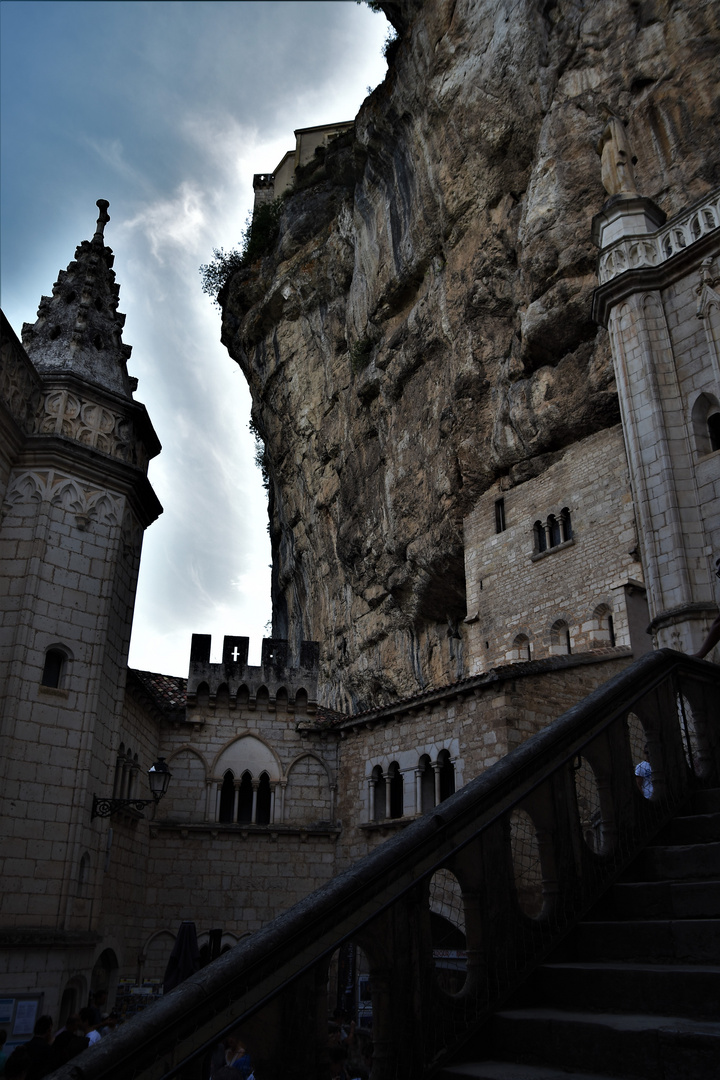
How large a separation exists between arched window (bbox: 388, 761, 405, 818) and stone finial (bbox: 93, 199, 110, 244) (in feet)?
43.6

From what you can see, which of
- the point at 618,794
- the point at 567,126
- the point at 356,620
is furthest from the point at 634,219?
the point at 356,620

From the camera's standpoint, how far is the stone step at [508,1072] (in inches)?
137

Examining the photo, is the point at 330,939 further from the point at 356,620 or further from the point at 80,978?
the point at 356,620

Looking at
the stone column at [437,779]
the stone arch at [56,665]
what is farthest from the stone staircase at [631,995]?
the stone column at [437,779]

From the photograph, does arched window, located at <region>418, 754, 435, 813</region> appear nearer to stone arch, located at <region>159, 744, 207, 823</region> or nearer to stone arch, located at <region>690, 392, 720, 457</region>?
stone arch, located at <region>159, 744, 207, 823</region>

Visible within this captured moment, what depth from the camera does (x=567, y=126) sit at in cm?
2288

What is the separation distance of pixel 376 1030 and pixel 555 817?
1.79 metres

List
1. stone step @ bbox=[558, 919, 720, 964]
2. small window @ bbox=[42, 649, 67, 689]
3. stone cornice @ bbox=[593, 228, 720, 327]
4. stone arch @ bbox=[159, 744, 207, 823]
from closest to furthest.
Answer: stone step @ bbox=[558, 919, 720, 964]
stone cornice @ bbox=[593, 228, 720, 327]
small window @ bbox=[42, 649, 67, 689]
stone arch @ bbox=[159, 744, 207, 823]

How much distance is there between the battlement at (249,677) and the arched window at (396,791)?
11.1 ft

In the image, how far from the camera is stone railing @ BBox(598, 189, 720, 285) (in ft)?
36.3

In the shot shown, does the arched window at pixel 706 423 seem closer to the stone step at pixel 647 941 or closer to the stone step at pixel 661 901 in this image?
the stone step at pixel 661 901

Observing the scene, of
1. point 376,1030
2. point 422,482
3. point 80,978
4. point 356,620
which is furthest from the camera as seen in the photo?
point 356,620

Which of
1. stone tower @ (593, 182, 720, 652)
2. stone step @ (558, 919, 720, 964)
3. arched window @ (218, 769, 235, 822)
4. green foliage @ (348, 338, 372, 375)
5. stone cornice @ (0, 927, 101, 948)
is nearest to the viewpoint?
stone step @ (558, 919, 720, 964)

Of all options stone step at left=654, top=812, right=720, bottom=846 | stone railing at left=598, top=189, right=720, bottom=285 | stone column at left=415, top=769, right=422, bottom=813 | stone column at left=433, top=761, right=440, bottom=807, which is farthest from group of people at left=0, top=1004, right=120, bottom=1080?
stone railing at left=598, top=189, right=720, bottom=285
